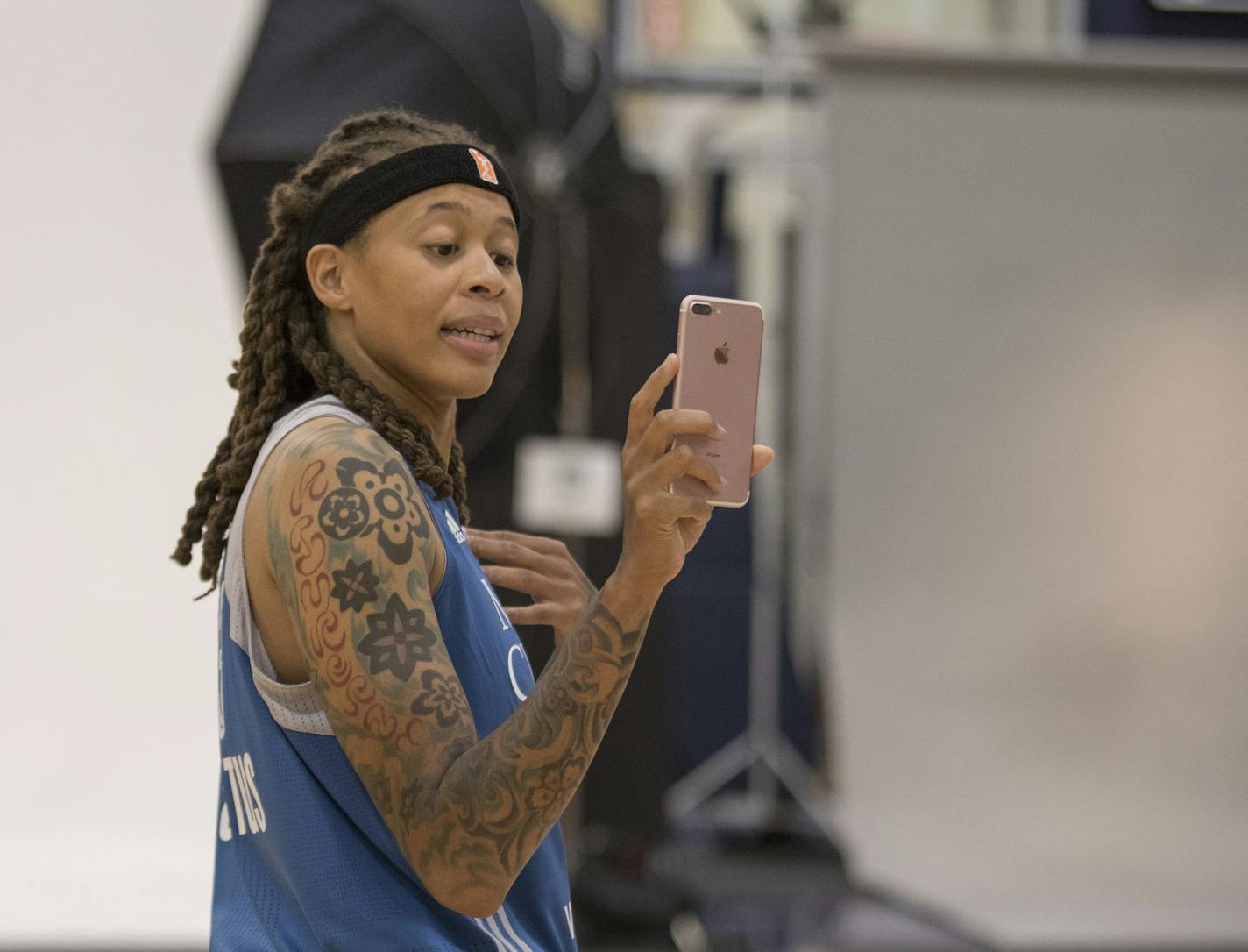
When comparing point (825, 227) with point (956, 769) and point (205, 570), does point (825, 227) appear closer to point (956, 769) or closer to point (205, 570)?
point (956, 769)

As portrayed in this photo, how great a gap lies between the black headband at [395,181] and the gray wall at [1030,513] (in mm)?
2619

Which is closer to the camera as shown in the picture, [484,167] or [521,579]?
[484,167]

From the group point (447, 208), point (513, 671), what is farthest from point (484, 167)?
point (513, 671)

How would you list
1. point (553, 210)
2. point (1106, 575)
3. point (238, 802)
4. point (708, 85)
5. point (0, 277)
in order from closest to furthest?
point (238, 802), point (553, 210), point (0, 277), point (1106, 575), point (708, 85)

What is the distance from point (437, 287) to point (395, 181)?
0.27 feet

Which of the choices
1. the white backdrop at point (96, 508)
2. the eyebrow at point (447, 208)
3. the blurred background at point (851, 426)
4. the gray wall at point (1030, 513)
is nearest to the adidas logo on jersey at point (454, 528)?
the eyebrow at point (447, 208)

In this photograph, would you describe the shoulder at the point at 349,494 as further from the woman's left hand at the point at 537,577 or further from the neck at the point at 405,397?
the woman's left hand at the point at 537,577

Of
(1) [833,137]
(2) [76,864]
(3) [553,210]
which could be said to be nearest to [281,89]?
(3) [553,210]

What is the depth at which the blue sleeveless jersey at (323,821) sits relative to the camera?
986 millimetres

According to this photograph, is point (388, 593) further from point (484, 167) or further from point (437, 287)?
point (484, 167)

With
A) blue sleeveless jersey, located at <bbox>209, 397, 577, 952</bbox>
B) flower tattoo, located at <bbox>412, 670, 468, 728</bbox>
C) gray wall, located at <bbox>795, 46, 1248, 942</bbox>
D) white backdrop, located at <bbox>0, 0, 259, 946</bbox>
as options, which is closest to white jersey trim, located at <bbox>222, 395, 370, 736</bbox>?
blue sleeveless jersey, located at <bbox>209, 397, 577, 952</bbox>

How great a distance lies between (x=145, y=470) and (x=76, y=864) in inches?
32.3

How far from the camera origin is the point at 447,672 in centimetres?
92

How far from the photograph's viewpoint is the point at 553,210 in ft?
9.57
